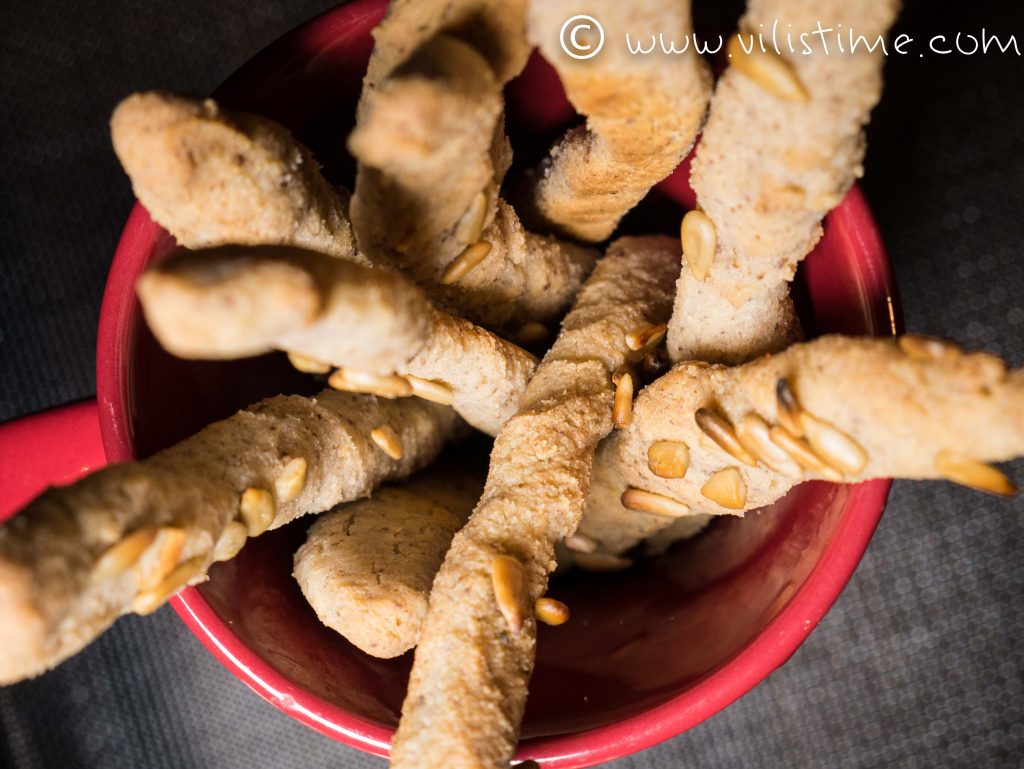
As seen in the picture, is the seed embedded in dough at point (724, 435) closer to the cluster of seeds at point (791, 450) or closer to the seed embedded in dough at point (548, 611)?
the cluster of seeds at point (791, 450)

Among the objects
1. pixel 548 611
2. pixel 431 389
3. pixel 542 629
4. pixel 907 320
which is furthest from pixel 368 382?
pixel 907 320

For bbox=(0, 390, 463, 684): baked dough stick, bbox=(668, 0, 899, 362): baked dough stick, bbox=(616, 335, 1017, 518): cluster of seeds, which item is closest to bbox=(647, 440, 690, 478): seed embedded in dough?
bbox=(616, 335, 1017, 518): cluster of seeds

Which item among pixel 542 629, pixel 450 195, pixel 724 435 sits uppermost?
pixel 450 195

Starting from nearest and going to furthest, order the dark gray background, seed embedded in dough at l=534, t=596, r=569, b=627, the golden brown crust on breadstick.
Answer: the golden brown crust on breadstick → seed embedded in dough at l=534, t=596, r=569, b=627 → the dark gray background

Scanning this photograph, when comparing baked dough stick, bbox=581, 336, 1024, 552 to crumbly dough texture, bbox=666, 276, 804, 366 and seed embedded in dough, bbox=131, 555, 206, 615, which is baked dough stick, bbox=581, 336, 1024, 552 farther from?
seed embedded in dough, bbox=131, 555, 206, 615

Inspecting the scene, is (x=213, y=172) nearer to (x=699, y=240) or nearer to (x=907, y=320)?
(x=699, y=240)

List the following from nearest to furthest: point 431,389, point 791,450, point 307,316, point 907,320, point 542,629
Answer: point 307,316
point 791,450
point 431,389
point 542,629
point 907,320
